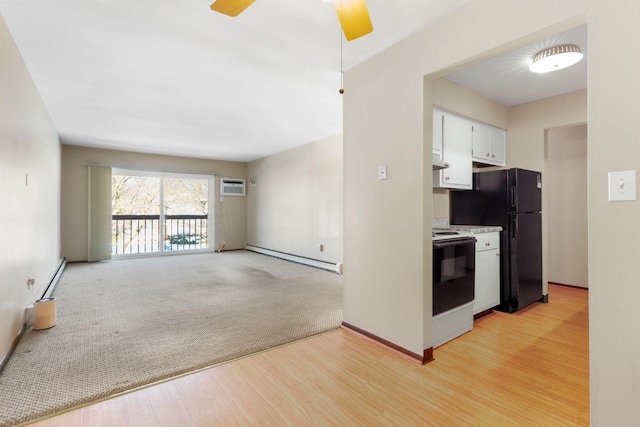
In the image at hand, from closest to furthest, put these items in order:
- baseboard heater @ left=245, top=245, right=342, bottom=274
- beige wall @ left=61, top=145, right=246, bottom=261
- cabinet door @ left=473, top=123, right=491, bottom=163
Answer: cabinet door @ left=473, top=123, right=491, bottom=163
baseboard heater @ left=245, top=245, right=342, bottom=274
beige wall @ left=61, top=145, right=246, bottom=261

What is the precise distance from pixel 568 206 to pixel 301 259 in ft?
14.3

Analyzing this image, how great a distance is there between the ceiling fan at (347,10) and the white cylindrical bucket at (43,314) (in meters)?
2.89

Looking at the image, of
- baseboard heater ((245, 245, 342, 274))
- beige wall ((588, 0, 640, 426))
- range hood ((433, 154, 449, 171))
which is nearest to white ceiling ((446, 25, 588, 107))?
range hood ((433, 154, 449, 171))

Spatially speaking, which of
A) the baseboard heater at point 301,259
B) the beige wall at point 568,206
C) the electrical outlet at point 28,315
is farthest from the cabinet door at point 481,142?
the electrical outlet at point 28,315

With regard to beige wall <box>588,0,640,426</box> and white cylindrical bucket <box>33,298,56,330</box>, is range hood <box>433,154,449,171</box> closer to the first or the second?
beige wall <box>588,0,640,426</box>

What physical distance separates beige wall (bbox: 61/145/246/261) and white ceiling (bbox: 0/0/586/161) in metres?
1.72

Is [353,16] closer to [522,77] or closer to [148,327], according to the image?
[522,77]

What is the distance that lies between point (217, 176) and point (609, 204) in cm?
748

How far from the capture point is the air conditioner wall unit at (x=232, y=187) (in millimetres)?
7750

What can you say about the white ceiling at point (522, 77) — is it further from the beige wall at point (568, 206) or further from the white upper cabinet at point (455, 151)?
the beige wall at point (568, 206)

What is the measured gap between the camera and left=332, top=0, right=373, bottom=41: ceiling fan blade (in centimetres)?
145

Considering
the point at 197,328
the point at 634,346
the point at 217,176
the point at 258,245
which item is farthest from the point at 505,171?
the point at 217,176

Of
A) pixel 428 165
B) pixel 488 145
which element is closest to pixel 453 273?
pixel 428 165

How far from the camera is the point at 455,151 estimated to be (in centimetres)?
314
